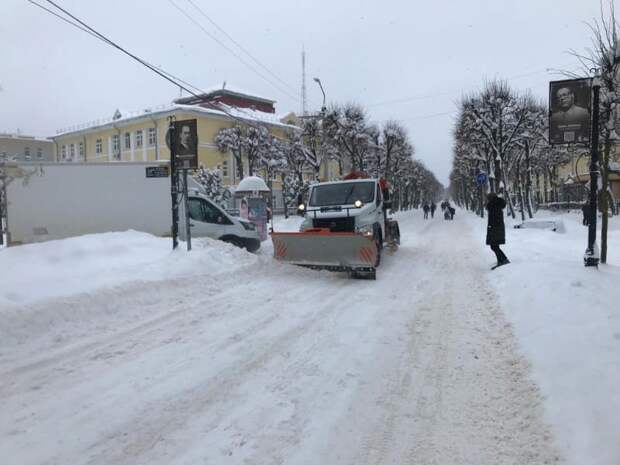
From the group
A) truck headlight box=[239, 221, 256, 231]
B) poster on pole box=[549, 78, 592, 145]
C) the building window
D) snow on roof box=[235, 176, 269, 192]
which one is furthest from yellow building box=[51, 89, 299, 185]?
poster on pole box=[549, 78, 592, 145]

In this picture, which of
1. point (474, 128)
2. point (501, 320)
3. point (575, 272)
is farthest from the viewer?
point (474, 128)

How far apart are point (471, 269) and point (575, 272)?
10.8 feet

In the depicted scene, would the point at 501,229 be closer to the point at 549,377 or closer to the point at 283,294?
the point at 283,294

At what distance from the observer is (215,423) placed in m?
3.77

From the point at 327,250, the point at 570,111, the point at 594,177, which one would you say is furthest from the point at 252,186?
the point at 594,177

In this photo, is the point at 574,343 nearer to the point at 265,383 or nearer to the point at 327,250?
the point at 265,383

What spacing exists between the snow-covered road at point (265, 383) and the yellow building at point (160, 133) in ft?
140

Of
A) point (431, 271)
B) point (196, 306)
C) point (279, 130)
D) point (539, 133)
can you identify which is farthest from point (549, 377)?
point (279, 130)

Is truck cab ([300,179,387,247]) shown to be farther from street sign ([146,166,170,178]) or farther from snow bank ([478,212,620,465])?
street sign ([146,166,170,178])

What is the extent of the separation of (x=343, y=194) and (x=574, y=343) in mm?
8369

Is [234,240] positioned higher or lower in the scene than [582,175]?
lower

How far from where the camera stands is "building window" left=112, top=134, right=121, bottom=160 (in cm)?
6067

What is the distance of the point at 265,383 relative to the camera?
4.56 meters

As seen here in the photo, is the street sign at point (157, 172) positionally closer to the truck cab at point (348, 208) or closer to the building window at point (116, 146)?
the truck cab at point (348, 208)
